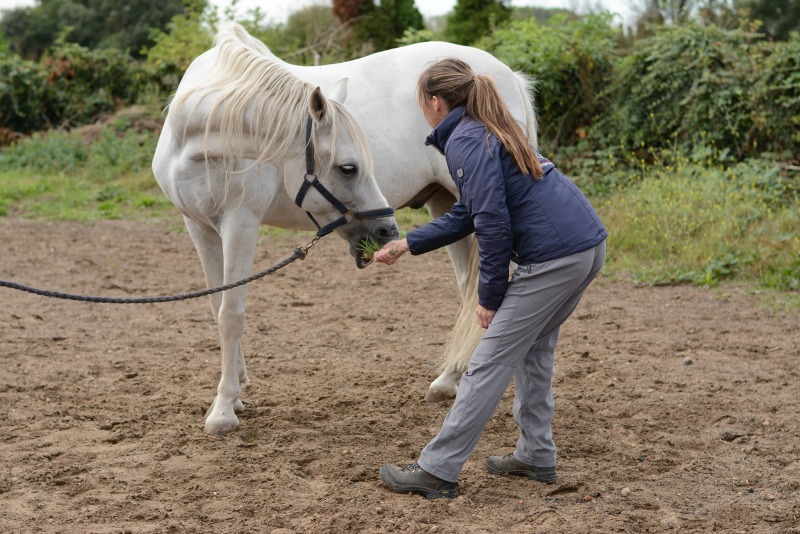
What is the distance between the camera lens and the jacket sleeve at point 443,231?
325 centimetres

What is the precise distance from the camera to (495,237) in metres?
3.00

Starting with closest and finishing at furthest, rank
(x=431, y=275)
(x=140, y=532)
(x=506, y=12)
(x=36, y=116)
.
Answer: (x=140, y=532) < (x=431, y=275) < (x=36, y=116) < (x=506, y=12)

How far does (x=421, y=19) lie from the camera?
18.6 meters

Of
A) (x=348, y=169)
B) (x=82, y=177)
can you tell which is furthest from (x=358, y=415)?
(x=82, y=177)

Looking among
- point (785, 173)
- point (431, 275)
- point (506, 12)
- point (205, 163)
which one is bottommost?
point (431, 275)

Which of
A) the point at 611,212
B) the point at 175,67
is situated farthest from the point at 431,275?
the point at 175,67

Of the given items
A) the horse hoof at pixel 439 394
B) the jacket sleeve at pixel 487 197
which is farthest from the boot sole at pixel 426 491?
the horse hoof at pixel 439 394

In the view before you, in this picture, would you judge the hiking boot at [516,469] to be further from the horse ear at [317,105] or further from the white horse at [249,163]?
the horse ear at [317,105]

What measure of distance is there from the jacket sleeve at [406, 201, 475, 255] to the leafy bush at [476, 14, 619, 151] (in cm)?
751

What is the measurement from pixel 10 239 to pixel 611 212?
6.10m

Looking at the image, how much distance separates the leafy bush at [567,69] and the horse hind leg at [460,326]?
5.92 m

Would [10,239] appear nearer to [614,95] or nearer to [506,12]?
[614,95]

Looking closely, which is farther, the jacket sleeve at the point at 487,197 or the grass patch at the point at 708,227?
the grass patch at the point at 708,227

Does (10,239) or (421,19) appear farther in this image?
(421,19)
